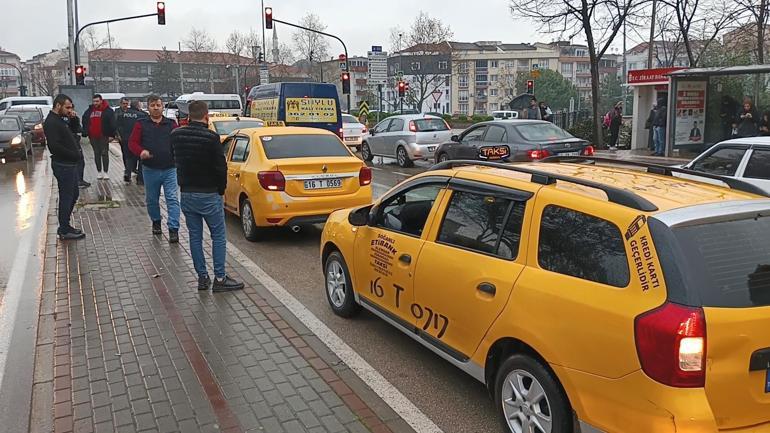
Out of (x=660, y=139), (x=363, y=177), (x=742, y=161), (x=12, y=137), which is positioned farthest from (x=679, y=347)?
(x=12, y=137)

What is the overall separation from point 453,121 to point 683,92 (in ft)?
125

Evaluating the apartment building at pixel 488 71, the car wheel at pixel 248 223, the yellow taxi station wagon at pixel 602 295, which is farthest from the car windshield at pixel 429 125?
the apartment building at pixel 488 71

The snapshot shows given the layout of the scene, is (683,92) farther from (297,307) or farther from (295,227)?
(297,307)

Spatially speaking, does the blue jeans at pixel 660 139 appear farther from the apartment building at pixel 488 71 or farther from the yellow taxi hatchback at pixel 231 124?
the apartment building at pixel 488 71

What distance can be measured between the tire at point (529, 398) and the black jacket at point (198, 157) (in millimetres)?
3810

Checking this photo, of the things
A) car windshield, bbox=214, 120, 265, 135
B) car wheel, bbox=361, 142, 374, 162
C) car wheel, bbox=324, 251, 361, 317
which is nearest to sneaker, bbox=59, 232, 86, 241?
car wheel, bbox=324, 251, 361, 317

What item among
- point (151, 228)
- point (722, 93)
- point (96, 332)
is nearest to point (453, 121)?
point (722, 93)

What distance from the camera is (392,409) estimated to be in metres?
4.06

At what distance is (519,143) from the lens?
13.7 meters

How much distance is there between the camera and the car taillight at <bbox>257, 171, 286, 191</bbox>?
8.30 meters

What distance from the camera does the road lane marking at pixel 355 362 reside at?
155 inches

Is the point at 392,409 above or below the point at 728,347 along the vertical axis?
below

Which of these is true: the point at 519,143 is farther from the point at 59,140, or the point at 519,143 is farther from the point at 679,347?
the point at 679,347

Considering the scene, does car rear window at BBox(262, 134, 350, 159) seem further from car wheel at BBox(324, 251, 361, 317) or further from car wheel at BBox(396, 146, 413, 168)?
car wheel at BBox(396, 146, 413, 168)
